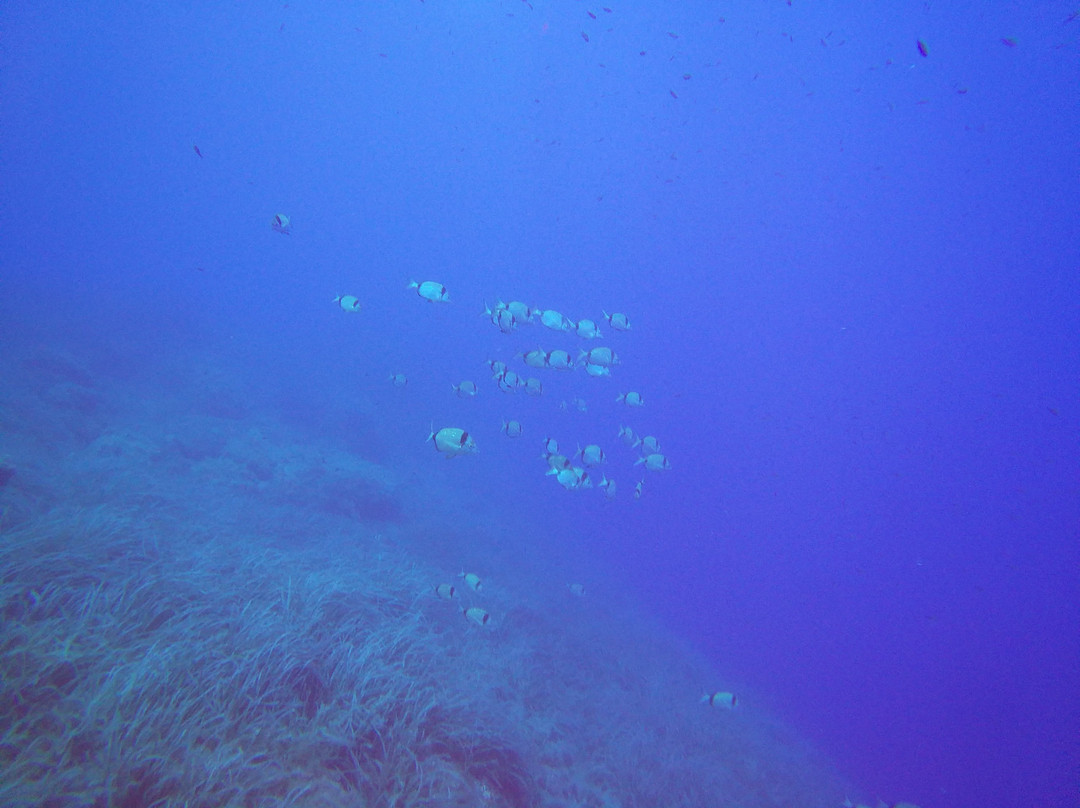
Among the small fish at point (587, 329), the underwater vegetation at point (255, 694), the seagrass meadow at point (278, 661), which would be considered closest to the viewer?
the underwater vegetation at point (255, 694)

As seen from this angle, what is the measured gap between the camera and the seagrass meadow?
353cm

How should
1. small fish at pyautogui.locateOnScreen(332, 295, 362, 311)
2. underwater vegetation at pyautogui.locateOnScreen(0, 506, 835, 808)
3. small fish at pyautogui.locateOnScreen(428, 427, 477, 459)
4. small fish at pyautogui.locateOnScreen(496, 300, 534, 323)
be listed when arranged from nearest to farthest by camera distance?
underwater vegetation at pyautogui.locateOnScreen(0, 506, 835, 808) < small fish at pyautogui.locateOnScreen(428, 427, 477, 459) < small fish at pyautogui.locateOnScreen(496, 300, 534, 323) < small fish at pyautogui.locateOnScreen(332, 295, 362, 311)

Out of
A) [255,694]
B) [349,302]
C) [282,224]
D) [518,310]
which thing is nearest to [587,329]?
[518,310]

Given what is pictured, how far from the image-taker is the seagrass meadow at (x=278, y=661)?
3.53m

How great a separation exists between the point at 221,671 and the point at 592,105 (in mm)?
138331

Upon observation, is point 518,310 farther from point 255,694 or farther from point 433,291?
point 255,694

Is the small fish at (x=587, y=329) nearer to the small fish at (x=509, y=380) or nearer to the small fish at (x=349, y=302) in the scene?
the small fish at (x=509, y=380)

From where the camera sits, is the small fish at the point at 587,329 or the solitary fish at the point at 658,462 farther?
the small fish at the point at 587,329

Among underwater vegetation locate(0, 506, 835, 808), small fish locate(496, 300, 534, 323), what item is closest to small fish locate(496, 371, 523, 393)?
small fish locate(496, 300, 534, 323)

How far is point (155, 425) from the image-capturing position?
564 inches

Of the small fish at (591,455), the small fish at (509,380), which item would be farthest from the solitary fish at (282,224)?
the small fish at (591,455)

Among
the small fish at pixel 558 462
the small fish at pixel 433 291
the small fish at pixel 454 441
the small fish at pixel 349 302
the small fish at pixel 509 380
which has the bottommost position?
the small fish at pixel 454 441

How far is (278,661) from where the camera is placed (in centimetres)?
461

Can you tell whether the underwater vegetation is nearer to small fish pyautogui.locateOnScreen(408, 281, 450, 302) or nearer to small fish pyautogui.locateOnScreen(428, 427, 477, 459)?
small fish pyautogui.locateOnScreen(428, 427, 477, 459)
